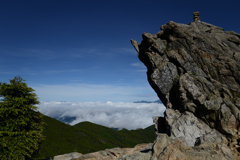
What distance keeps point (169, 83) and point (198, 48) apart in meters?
12.6

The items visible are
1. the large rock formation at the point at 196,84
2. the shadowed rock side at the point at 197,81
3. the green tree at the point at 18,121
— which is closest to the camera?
the large rock formation at the point at 196,84

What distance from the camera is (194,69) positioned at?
3638 cm

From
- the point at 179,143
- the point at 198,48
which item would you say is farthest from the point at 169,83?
the point at 179,143

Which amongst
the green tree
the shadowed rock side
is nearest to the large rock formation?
the shadowed rock side

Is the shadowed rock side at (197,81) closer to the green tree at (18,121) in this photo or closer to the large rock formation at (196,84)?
the large rock formation at (196,84)

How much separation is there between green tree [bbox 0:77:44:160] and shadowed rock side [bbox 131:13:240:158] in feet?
104

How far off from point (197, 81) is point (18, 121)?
43883 millimetres

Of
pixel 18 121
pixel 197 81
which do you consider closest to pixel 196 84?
pixel 197 81

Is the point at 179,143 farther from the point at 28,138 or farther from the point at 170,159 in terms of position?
the point at 28,138

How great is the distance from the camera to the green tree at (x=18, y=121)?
104 feet

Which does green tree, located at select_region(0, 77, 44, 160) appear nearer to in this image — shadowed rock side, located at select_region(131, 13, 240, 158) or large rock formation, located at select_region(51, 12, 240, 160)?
large rock formation, located at select_region(51, 12, 240, 160)

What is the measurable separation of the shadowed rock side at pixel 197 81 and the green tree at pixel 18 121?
31632mm

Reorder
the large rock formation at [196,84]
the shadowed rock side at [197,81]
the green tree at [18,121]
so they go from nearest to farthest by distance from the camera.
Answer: the large rock formation at [196,84], the shadowed rock side at [197,81], the green tree at [18,121]

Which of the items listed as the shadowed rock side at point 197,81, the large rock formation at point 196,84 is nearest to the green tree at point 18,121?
the large rock formation at point 196,84
